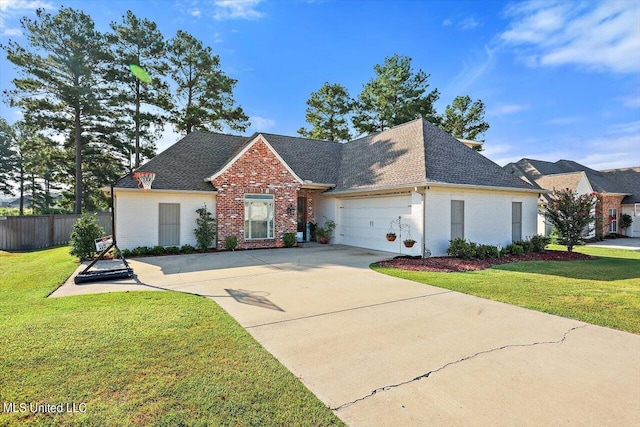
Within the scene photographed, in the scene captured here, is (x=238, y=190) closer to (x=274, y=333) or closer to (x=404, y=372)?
(x=274, y=333)

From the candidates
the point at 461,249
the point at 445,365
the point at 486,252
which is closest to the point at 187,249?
the point at 461,249

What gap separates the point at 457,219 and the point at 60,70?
25.8 meters

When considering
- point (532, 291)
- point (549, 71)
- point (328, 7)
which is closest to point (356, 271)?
point (532, 291)

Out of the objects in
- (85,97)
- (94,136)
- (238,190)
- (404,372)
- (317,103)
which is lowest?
(404,372)

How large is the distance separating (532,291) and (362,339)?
4.87 metres

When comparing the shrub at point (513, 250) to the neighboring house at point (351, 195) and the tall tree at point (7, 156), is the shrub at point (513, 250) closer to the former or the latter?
the neighboring house at point (351, 195)

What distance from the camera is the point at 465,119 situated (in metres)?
31.8

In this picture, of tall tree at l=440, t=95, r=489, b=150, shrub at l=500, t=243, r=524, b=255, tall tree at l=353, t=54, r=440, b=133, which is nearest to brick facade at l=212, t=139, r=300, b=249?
shrub at l=500, t=243, r=524, b=255

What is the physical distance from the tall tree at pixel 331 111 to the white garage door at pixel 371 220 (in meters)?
16.7

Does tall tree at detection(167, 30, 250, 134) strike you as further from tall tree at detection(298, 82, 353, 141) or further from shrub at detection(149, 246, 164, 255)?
shrub at detection(149, 246, 164, 255)

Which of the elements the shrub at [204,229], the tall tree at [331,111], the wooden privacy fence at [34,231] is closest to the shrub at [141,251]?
the shrub at [204,229]

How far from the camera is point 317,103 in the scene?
102ft

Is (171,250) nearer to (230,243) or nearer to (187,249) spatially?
(187,249)

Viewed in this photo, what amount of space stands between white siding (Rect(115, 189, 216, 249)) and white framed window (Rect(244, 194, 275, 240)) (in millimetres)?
2208
